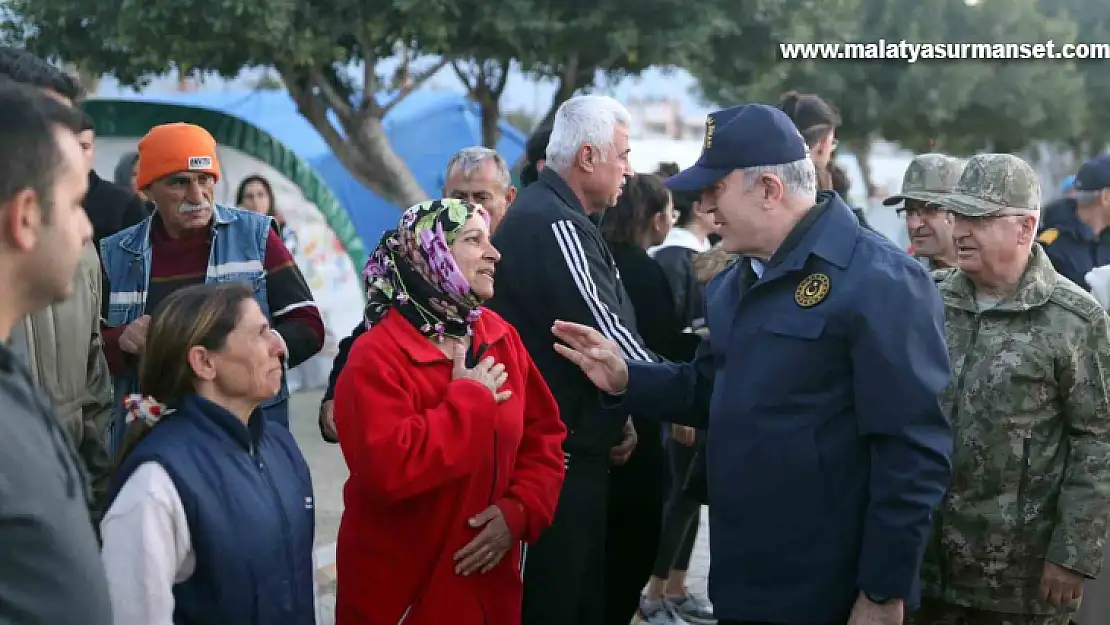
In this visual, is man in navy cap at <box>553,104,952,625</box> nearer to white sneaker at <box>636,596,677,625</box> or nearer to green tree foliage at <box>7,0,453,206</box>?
white sneaker at <box>636,596,677,625</box>

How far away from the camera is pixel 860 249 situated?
3.25m

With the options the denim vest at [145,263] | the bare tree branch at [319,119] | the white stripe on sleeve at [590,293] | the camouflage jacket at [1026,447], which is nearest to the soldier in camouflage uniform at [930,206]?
the camouflage jacket at [1026,447]

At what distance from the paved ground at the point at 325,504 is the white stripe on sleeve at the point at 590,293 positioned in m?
1.49

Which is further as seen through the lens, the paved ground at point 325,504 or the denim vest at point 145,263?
the paved ground at point 325,504

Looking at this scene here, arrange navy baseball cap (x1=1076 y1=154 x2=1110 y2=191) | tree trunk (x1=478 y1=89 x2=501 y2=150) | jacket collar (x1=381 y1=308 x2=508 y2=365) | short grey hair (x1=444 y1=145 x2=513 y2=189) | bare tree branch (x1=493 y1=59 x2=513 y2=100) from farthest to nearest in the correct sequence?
tree trunk (x1=478 y1=89 x2=501 y2=150) → bare tree branch (x1=493 y1=59 x2=513 y2=100) → navy baseball cap (x1=1076 y1=154 x2=1110 y2=191) → short grey hair (x1=444 y1=145 x2=513 y2=189) → jacket collar (x1=381 y1=308 x2=508 y2=365)

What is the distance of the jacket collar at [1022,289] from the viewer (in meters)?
3.75

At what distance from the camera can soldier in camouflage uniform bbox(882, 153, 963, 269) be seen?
5051 millimetres

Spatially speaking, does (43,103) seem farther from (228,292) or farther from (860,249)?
(860,249)

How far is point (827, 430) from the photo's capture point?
319 centimetres

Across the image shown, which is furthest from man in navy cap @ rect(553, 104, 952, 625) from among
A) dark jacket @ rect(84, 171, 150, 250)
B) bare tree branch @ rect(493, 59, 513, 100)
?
bare tree branch @ rect(493, 59, 513, 100)

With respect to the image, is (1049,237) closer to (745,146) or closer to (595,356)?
(595,356)

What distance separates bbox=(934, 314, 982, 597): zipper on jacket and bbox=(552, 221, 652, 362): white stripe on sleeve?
995 mm

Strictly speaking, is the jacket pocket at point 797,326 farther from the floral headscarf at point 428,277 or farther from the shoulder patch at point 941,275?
the shoulder patch at point 941,275

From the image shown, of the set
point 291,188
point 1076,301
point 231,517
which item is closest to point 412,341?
point 231,517
